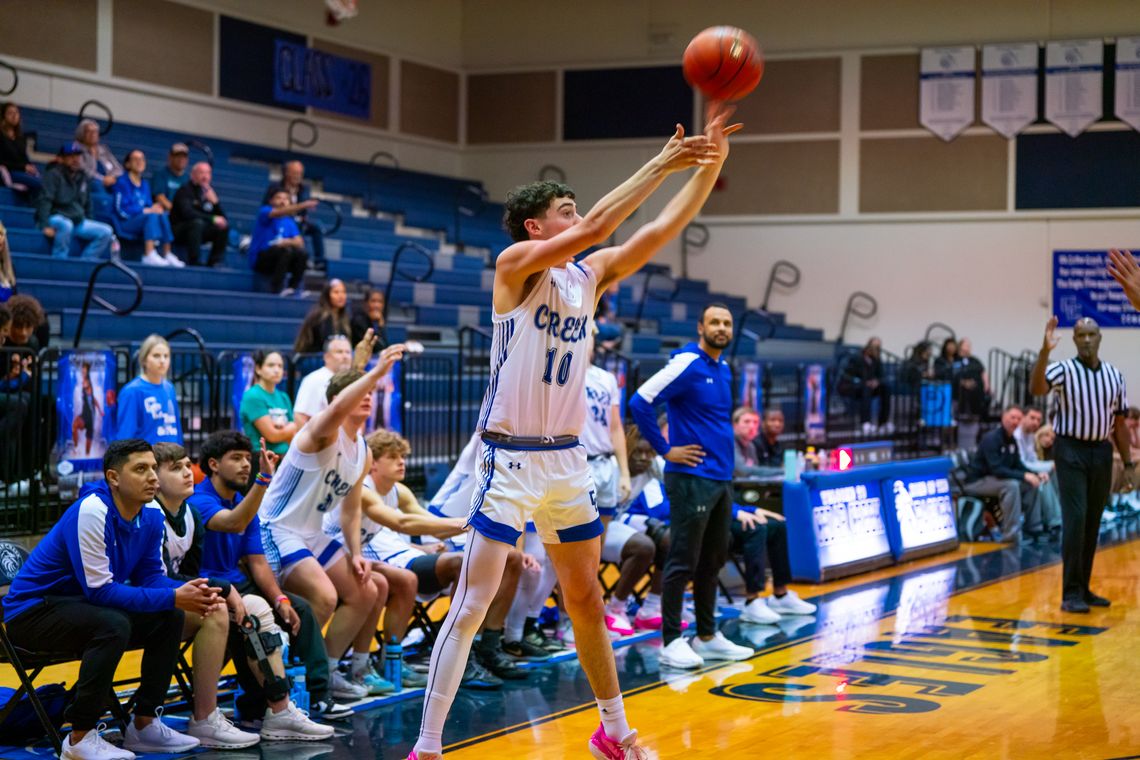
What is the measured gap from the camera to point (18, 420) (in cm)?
838

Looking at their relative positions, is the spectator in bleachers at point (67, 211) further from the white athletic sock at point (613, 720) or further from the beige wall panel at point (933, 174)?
the beige wall panel at point (933, 174)

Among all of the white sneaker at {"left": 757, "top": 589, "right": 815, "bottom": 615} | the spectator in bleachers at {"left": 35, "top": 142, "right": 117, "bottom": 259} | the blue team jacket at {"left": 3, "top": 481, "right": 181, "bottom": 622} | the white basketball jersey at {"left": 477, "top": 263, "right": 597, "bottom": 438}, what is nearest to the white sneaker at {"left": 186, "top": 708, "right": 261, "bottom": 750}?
the blue team jacket at {"left": 3, "top": 481, "right": 181, "bottom": 622}

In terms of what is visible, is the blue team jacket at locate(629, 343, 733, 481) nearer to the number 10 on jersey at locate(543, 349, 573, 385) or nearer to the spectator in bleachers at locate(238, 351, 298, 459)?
the spectator in bleachers at locate(238, 351, 298, 459)

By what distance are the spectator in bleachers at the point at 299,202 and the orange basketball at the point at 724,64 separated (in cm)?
1015

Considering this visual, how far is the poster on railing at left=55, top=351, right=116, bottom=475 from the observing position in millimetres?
8492

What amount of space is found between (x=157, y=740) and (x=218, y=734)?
9.8 inches

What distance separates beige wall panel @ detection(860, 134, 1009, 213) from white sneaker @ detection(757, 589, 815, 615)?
48.9ft

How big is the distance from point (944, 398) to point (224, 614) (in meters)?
13.0

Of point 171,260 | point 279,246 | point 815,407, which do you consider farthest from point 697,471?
point 815,407

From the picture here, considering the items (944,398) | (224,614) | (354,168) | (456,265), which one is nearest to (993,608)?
(224,614)

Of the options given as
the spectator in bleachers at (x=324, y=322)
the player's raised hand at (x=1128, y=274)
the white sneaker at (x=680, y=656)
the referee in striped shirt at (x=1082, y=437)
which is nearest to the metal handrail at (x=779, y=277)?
the spectator in bleachers at (x=324, y=322)

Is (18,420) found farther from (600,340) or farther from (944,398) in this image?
(944,398)

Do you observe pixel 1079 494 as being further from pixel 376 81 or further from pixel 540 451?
pixel 376 81

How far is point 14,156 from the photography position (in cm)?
1369
